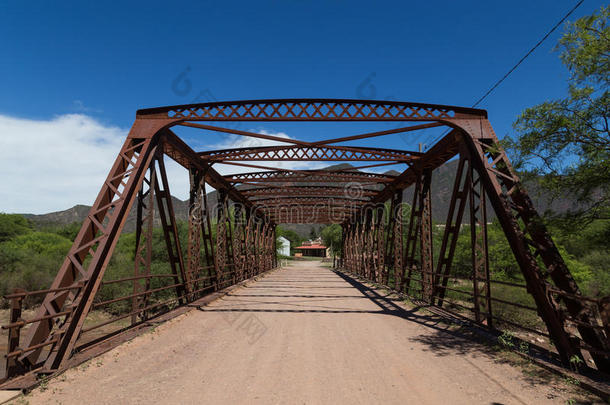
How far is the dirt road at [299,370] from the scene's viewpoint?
3967 mm

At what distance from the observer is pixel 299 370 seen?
4.86 m

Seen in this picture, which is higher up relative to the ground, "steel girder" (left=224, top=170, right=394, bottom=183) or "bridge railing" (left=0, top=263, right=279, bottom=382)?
"steel girder" (left=224, top=170, right=394, bottom=183)

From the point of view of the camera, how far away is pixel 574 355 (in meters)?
4.76

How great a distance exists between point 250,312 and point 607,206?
325 inches

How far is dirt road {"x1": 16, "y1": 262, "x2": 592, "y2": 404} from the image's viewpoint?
13.0 ft

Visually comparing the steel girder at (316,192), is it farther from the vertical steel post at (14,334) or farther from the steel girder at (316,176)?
the vertical steel post at (14,334)

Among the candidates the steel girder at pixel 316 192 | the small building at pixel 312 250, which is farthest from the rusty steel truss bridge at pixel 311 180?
the small building at pixel 312 250

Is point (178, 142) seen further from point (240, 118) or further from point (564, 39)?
point (564, 39)

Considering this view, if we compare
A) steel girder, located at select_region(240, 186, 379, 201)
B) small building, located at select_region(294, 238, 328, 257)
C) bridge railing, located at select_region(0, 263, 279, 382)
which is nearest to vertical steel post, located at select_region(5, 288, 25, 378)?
bridge railing, located at select_region(0, 263, 279, 382)

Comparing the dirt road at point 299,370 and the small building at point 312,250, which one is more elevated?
the small building at point 312,250

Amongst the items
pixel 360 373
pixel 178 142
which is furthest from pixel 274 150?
pixel 360 373

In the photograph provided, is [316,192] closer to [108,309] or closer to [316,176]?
[316,176]

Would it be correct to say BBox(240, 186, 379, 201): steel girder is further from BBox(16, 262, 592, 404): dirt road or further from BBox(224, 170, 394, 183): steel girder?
BBox(16, 262, 592, 404): dirt road

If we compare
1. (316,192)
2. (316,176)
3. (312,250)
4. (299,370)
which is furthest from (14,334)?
(312,250)
